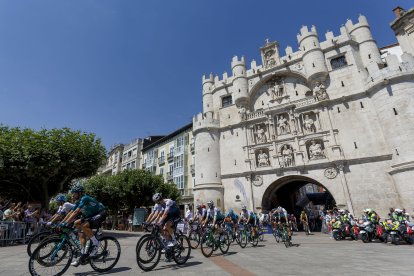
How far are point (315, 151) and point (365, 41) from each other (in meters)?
12.9

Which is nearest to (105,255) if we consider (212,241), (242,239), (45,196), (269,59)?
(212,241)

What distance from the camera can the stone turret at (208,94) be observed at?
33.0 metres

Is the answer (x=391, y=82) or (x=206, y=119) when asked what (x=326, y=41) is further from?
(x=206, y=119)

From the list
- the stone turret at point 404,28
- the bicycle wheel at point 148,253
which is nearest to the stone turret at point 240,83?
the stone turret at point 404,28

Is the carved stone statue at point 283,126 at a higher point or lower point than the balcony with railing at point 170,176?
higher

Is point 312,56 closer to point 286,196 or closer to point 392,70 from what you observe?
point 392,70

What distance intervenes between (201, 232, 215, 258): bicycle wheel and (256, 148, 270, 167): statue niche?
19.0 metres

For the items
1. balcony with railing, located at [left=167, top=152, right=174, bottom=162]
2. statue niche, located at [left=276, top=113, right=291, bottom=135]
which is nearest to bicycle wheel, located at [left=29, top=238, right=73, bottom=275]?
statue niche, located at [left=276, top=113, right=291, bottom=135]

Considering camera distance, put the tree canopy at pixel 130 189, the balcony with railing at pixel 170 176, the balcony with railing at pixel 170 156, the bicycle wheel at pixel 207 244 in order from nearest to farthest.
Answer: the bicycle wheel at pixel 207 244 < the tree canopy at pixel 130 189 < the balcony with railing at pixel 170 176 < the balcony with railing at pixel 170 156

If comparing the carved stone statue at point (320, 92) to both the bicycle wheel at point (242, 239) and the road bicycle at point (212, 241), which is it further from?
the road bicycle at point (212, 241)

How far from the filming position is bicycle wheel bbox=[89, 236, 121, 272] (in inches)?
239

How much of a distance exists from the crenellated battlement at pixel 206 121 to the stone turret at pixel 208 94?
1415 millimetres

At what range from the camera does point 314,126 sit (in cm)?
2509

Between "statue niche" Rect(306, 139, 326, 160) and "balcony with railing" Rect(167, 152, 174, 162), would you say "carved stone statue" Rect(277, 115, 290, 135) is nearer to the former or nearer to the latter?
"statue niche" Rect(306, 139, 326, 160)
